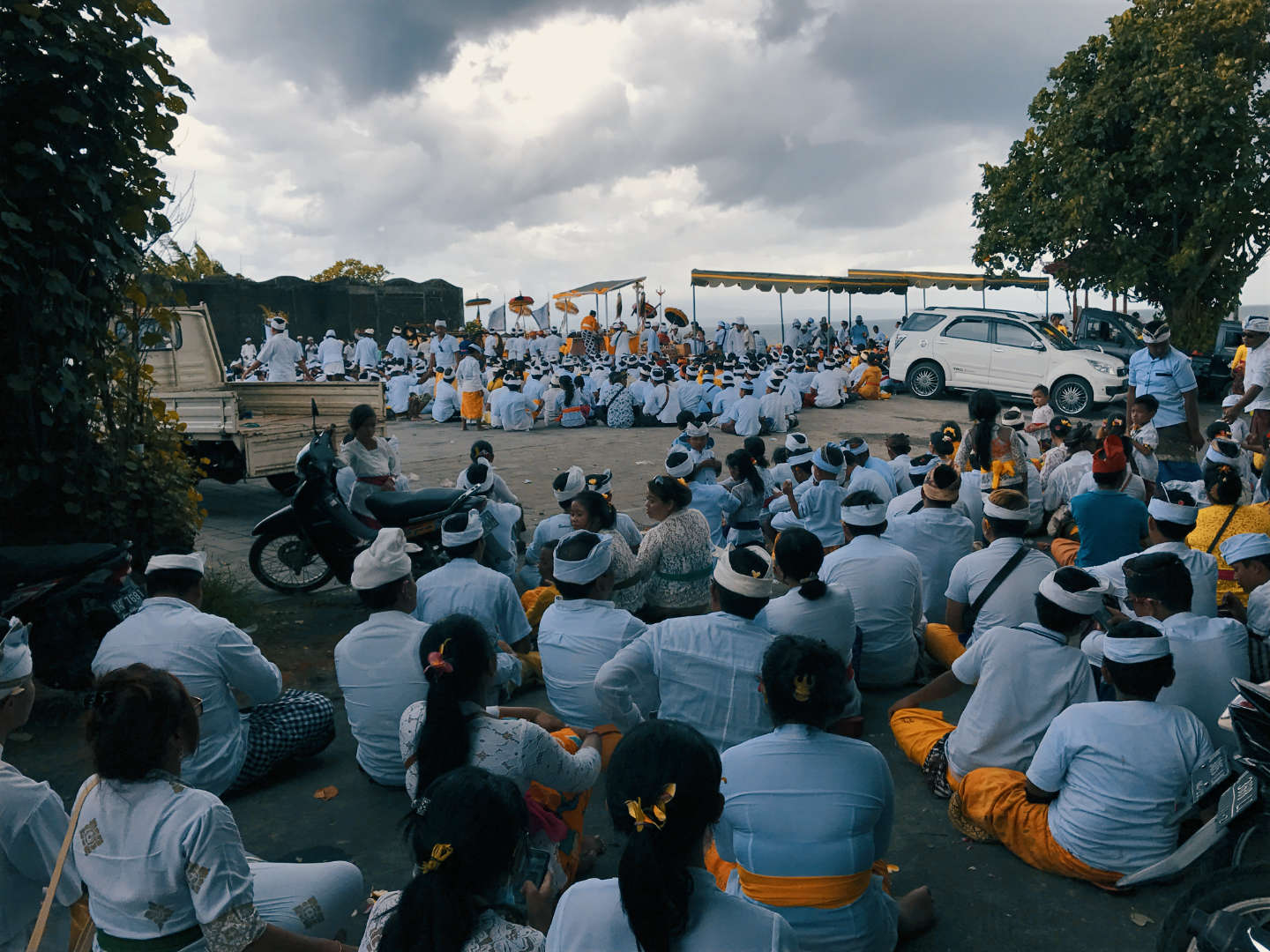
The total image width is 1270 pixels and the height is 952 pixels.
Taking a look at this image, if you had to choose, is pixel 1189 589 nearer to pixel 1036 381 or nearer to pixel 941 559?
pixel 941 559

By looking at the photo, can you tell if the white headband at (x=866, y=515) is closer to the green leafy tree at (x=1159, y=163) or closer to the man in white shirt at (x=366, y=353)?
the green leafy tree at (x=1159, y=163)

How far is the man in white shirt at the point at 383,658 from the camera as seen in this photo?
3.96 m

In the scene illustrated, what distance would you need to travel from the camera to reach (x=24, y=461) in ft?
17.9

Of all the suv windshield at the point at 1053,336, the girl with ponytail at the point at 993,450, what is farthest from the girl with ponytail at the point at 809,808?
the suv windshield at the point at 1053,336

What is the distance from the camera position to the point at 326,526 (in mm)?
6988

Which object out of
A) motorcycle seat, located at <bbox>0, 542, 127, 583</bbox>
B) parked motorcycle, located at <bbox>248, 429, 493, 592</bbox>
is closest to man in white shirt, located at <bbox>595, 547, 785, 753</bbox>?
motorcycle seat, located at <bbox>0, 542, 127, 583</bbox>

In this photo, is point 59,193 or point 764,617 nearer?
point 764,617

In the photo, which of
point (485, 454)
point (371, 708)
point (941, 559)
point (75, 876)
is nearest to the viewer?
point (75, 876)

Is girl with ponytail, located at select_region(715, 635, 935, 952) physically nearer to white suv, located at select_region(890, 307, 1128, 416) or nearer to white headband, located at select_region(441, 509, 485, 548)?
white headband, located at select_region(441, 509, 485, 548)

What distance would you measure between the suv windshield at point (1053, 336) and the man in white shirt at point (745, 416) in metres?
5.72

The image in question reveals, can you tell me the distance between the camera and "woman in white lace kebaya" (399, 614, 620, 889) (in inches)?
111

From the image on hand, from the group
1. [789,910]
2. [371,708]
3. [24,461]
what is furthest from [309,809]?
[24,461]

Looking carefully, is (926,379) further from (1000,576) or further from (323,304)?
(323,304)

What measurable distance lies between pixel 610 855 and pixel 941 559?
3180 mm
